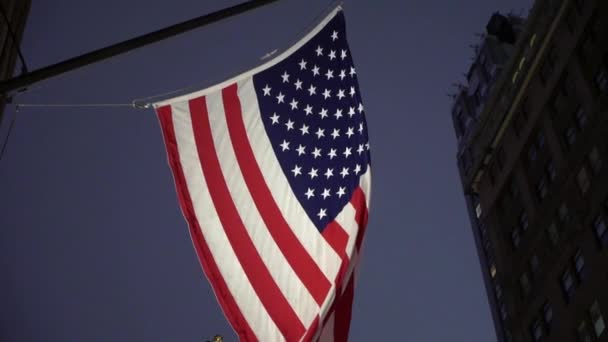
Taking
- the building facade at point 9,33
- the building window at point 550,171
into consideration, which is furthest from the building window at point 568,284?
the building facade at point 9,33

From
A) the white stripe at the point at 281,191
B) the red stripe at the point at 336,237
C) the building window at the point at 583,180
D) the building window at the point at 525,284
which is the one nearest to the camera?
the white stripe at the point at 281,191

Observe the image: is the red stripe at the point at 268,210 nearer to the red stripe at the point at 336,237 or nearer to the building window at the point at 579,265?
the red stripe at the point at 336,237

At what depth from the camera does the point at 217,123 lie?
44.7 feet

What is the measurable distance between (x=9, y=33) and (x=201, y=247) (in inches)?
196

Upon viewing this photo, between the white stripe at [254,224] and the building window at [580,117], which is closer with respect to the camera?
the white stripe at [254,224]

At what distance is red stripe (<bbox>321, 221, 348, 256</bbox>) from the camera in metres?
13.1

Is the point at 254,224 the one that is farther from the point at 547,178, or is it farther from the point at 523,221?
the point at 523,221

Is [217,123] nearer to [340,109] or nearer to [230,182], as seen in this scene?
[230,182]

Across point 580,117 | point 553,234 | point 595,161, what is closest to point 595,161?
point 595,161

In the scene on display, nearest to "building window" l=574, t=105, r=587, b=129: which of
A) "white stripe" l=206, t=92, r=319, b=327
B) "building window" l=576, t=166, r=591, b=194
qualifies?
"building window" l=576, t=166, r=591, b=194

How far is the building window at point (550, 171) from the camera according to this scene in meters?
50.3

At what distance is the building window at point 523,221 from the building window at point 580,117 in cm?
664

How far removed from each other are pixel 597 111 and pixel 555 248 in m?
7.64

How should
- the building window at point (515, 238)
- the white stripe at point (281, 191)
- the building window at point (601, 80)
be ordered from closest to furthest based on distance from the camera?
the white stripe at point (281, 191) < the building window at point (601, 80) < the building window at point (515, 238)
